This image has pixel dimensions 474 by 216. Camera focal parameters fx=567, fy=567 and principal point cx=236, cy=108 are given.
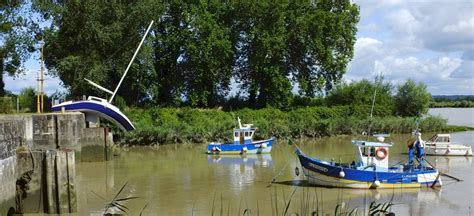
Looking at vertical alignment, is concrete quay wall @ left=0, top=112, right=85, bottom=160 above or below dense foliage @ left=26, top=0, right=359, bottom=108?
below

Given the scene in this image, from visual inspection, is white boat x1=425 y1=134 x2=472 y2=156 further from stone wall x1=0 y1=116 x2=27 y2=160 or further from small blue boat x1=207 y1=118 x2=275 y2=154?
stone wall x1=0 y1=116 x2=27 y2=160

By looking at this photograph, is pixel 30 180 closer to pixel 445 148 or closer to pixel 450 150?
pixel 445 148

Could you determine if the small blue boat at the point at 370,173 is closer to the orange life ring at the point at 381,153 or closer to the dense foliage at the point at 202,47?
the orange life ring at the point at 381,153

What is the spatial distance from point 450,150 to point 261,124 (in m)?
15.6

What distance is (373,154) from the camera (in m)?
22.6

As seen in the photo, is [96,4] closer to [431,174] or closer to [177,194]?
[177,194]

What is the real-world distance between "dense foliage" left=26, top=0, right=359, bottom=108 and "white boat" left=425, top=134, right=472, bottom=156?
62.8 ft

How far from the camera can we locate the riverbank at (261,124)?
4201 cm

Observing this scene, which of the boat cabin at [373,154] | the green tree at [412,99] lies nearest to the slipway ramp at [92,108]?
the boat cabin at [373,154]

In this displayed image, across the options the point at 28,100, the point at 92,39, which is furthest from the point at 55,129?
the point at 28,100

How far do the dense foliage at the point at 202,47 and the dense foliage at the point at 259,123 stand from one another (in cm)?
303

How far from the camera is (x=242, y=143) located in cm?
3544

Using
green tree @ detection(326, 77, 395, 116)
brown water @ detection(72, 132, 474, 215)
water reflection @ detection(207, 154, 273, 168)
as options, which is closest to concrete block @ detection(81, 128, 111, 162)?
brown water @ detection(72, 132, 474, 215)

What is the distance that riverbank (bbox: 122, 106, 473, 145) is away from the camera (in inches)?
1654
